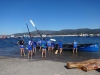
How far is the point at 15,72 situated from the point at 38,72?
1.60 meters

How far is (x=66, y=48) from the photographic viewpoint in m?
27.4

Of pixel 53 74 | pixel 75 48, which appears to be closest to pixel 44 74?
pixel 53 74

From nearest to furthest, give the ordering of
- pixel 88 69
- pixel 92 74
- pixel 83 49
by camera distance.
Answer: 1. pixel 92 74
2. pixel 88 69
3. pixel 83 49

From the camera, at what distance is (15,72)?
10094 millimetres

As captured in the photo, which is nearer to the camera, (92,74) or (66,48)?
(92,74)

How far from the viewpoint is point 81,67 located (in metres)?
10.9

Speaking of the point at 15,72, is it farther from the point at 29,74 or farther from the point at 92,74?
the point at 92,74

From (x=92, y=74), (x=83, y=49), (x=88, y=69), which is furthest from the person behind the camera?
(x=83, y=49)

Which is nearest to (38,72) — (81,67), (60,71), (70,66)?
(60,71)

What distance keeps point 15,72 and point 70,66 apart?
4.00 metres

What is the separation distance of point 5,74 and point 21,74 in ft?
3.49

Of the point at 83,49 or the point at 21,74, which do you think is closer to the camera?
the point at 21,74

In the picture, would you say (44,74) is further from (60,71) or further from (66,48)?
(66,48)

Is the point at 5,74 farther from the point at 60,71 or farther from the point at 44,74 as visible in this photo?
the point at 60,71
